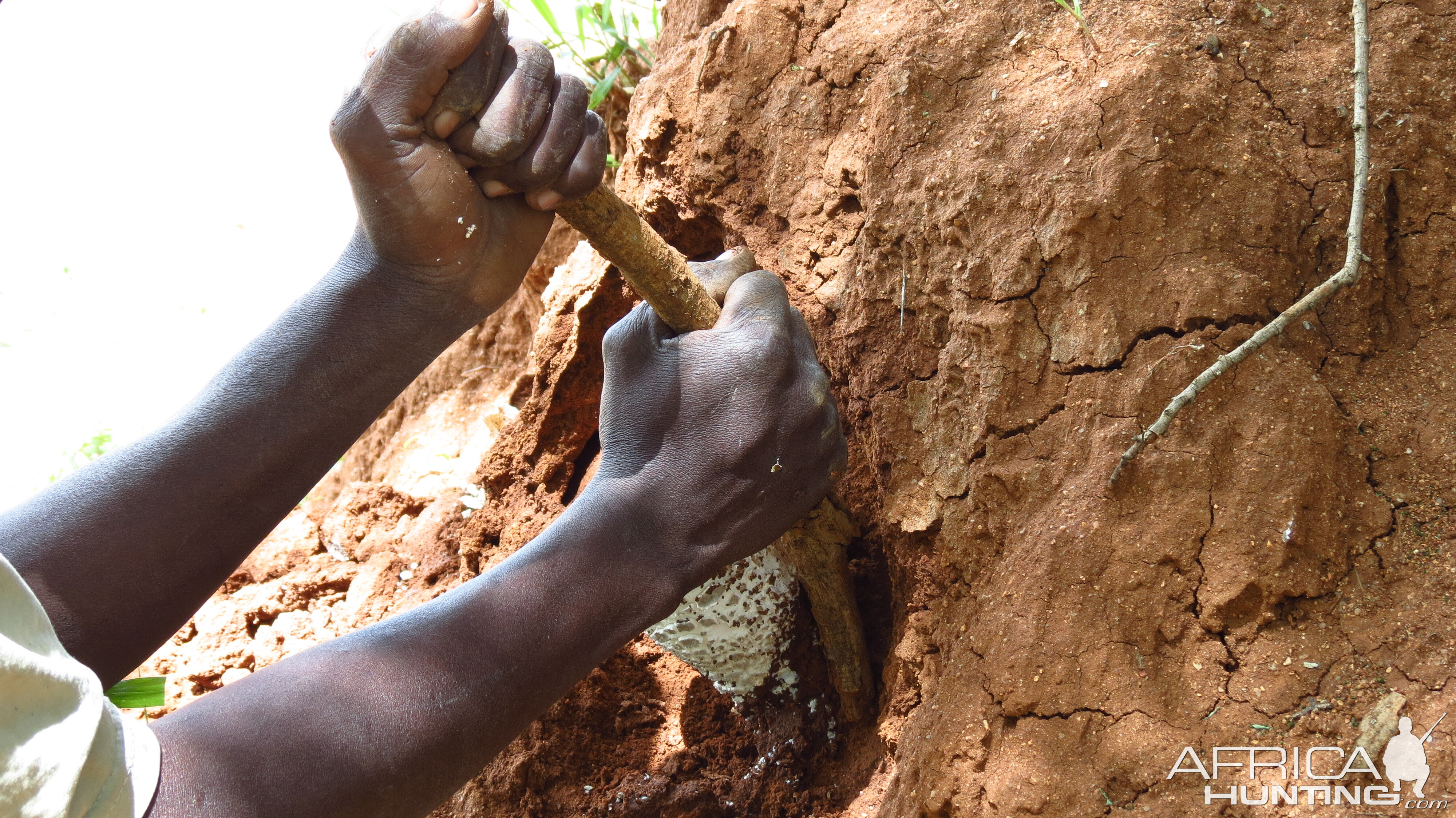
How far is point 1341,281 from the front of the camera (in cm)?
127

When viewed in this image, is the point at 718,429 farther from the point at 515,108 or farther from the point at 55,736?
the point at 55,736

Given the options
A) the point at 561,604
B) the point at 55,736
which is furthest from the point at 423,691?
the point at 55,736

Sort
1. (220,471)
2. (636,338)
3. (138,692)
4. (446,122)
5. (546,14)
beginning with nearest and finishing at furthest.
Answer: (446,122) < (220,471) < (636,338) < (138,692) < (546,14)

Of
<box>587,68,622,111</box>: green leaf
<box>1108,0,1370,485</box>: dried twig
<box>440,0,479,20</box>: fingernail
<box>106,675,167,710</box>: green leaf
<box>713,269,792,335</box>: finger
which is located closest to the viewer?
<box>440,0,479,20</box>: fingernail

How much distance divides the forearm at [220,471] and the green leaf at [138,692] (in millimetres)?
315

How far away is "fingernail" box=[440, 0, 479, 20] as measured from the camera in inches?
45.9

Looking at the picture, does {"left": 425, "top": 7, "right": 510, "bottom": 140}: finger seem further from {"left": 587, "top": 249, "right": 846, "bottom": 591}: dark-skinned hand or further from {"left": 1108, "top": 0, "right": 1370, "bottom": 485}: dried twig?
{"left": 1108, "top": 0, "right": 1370, "bottom": 485}: dried twig

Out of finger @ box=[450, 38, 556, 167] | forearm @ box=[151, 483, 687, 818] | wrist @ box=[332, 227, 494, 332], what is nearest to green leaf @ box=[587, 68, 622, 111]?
wrist @ box=[332, 227, 494, 332]

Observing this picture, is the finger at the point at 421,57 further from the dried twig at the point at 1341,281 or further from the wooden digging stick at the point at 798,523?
the dried twig at the point at 1341,281

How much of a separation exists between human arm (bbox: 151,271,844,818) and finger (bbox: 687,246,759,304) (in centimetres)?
7

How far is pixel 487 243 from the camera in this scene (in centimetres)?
140

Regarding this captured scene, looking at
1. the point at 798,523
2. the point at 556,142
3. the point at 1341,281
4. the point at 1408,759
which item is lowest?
the point at 1408,759

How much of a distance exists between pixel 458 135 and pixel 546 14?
74.3 inches

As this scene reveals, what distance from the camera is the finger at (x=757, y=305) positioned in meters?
1.56
